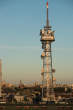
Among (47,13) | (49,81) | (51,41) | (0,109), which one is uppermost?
(47,13)

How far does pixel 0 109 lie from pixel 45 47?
2837cm

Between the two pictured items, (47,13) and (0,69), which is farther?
(47,13)

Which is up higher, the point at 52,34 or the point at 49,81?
the point at 52,34

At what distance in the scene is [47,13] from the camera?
63438 millimetres

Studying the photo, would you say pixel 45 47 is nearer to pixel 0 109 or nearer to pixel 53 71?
pixel 53 71

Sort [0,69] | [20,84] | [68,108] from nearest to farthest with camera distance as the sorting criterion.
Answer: [68,108], [0,69], [20,84]

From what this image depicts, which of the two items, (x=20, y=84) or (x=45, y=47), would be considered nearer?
(x=45, y=47)

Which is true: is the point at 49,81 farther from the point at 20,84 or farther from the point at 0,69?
the point at 20,84

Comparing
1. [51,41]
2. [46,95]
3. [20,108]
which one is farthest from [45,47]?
[20,108]

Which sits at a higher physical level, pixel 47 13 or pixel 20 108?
pixel 47 13

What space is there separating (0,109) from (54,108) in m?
7.97

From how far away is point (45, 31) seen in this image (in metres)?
62.7

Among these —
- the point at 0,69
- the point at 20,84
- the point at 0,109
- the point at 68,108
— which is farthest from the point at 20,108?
the point at 20,84

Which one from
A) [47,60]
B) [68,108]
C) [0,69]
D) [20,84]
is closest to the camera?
[68,108]
